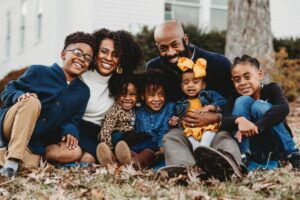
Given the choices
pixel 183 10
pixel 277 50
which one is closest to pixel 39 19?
pixel 183 10

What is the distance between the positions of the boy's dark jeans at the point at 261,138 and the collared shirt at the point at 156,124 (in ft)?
2.58

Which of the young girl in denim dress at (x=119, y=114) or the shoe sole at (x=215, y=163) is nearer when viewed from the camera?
the shoe sole at (x=215, y=163)

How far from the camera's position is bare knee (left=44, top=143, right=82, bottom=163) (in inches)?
226

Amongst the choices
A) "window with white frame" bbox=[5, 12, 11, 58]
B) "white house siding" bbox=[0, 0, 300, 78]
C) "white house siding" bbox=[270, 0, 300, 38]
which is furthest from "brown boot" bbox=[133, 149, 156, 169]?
"window with white frame" bbox=[5, 12, 11, 58]

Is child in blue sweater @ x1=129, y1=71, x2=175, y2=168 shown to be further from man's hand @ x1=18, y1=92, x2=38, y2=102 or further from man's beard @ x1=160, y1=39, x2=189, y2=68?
man's hand @ x1=18, y1=92, x2=38, y2=102

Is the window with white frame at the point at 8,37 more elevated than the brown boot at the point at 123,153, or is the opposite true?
the window with white frame at the point at 8,37

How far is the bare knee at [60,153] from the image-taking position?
5.73 metres

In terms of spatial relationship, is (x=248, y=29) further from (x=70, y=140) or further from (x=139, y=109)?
(x=70, y=140)

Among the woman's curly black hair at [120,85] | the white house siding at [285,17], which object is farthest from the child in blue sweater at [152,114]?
the white house siding at [285,17]

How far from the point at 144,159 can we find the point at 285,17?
514 inches

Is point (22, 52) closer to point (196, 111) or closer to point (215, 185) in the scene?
point (196, 111)

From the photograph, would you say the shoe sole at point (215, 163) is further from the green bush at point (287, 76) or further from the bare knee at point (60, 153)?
the green bush at point (287, 76)

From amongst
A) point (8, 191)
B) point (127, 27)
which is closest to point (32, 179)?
point (8, 191)

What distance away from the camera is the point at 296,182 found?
14.2 ft
